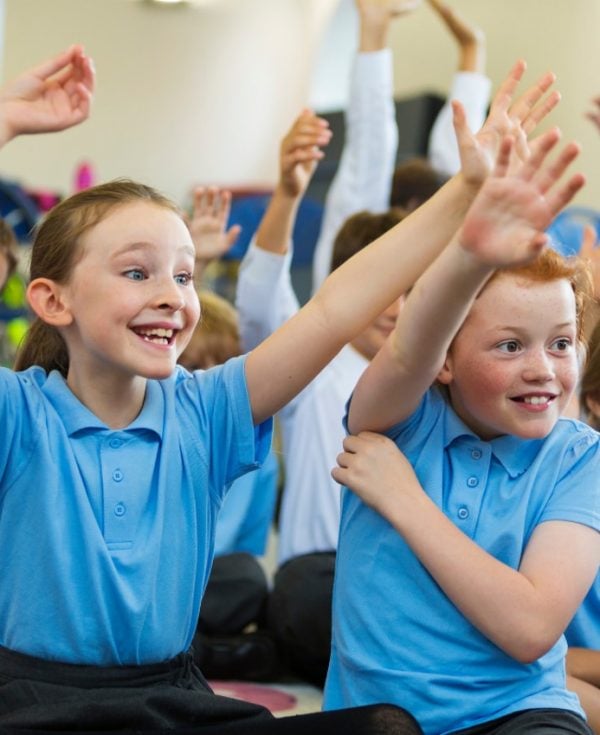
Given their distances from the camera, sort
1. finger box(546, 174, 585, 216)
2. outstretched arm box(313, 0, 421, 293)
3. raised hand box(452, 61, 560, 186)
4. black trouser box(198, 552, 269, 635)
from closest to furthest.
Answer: finger box(546, 174, 585, 216) → raised hand box(452, 61, 560, 186) → black trouser box(198, 552, 269, 635) → outstretched arm box(313, 0, 421, 293)

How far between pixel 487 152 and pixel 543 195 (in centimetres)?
14

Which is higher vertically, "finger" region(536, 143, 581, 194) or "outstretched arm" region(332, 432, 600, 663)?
"finger" region(536, 143, 581, 194)

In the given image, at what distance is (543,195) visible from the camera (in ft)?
2.98

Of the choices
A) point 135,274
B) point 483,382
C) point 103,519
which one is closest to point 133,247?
point 135,274

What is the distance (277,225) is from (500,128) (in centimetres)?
82

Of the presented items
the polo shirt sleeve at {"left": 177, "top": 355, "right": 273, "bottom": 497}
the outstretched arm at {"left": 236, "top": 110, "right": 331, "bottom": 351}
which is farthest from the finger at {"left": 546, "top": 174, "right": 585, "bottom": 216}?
the outstretched arm at {"left": 236, "top": 110, "right": 331, "bottom": 351}

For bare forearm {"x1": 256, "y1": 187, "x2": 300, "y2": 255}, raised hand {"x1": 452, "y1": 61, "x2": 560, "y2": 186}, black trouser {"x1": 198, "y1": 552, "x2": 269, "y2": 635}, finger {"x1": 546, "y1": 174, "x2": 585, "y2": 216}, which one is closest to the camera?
finger {"x1": 546, "y1": 174, "x2": 585, "y2": 216}

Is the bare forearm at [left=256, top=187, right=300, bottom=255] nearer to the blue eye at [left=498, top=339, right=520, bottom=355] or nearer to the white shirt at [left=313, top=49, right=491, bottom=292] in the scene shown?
the white shirt at [left=313, top=49, right=491, bottom=292]

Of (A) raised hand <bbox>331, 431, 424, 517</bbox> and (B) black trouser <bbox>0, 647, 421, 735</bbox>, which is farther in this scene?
(A) raised hand <bbox>331, 431, 424, 517</bbox>

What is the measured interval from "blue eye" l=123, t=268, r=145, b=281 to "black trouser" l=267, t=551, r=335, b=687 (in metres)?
0.80

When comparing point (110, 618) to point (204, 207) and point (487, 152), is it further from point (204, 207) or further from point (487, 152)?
point (204, 207)

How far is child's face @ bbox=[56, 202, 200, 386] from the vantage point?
111 cm

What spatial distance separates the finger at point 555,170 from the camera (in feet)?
2.94

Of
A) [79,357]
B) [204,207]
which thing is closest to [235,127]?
[204,207]
